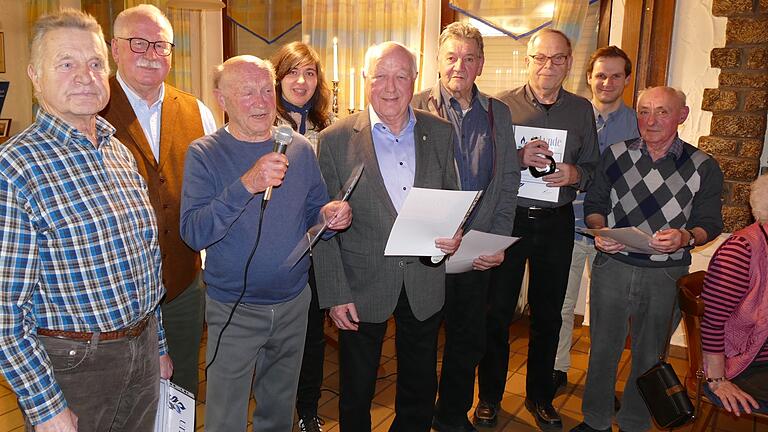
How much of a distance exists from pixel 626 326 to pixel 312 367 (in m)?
1.41

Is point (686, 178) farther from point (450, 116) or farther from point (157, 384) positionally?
point (157, 384)

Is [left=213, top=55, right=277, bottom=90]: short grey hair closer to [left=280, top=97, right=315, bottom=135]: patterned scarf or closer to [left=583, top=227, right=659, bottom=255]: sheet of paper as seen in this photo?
[left=280, top=97, right=315, bottom=135]: patterned scarf

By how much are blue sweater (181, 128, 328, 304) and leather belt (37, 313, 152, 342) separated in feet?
0.95

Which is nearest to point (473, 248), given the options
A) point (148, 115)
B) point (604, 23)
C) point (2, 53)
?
point (148, 115)

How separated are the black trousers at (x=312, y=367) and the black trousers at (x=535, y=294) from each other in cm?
→ 78

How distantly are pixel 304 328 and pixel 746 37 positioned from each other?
2.85 m

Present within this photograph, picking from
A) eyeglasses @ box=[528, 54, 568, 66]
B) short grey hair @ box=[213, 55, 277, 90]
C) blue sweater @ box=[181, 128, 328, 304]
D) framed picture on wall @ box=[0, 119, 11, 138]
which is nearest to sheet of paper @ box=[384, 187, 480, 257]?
blue sweater @ box=[181, 128, 328, 304]

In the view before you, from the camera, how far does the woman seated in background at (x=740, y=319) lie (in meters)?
2.10

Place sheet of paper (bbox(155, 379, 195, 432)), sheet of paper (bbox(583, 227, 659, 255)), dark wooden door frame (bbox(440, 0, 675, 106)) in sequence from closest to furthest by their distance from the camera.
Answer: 1. sheet of paper (bbox(155, 379, 195, 432))
2. sheet of paper (bbox(583, 227, 659, 255))
3. dark wooden door frame (bbox(440, 0, 675, 106))

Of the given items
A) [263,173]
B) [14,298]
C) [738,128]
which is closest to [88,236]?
[14,298]

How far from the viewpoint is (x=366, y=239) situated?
6.77ft

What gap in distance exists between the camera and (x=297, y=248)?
72.2 inches

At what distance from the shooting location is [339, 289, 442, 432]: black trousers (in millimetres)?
2129

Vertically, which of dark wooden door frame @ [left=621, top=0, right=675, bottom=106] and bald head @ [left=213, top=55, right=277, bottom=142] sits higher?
dark wooden door frame @ [left=621, top=0, right=675, bottom=106]
